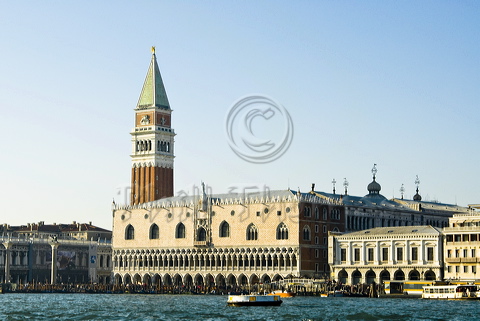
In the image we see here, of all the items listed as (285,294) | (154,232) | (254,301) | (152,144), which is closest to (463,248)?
(285,294)

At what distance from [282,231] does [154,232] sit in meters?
23.7

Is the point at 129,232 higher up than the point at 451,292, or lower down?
higher up

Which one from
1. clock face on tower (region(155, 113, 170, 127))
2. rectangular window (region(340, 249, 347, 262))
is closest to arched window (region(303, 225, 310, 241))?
rectangular window (region(340, 249, 347, 262))

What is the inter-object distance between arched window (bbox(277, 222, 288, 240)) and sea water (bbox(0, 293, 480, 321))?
2038 centimetres

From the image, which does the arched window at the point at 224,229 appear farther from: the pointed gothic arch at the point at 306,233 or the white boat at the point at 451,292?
the white boat at the point at 451,292

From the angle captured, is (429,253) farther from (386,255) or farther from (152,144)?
(152,144)

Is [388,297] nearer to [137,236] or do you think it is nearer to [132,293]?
[132,293]

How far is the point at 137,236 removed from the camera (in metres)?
150

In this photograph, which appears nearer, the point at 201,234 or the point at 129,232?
the point at 201,234

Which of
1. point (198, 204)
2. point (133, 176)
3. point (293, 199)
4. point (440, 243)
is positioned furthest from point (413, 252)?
point (133, 176)

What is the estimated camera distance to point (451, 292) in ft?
348

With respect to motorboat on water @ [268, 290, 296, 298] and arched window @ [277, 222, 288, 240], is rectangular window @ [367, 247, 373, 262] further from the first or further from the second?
arched window @ [277, 222, 288, 240]

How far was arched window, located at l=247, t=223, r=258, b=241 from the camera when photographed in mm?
135125

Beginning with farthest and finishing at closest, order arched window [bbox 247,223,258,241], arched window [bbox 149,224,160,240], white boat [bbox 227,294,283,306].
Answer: arched window [bbox 149,224,160,240] → arched window [bbox 247,223,258,241] → white boat [bbox 227,294,283,306]
